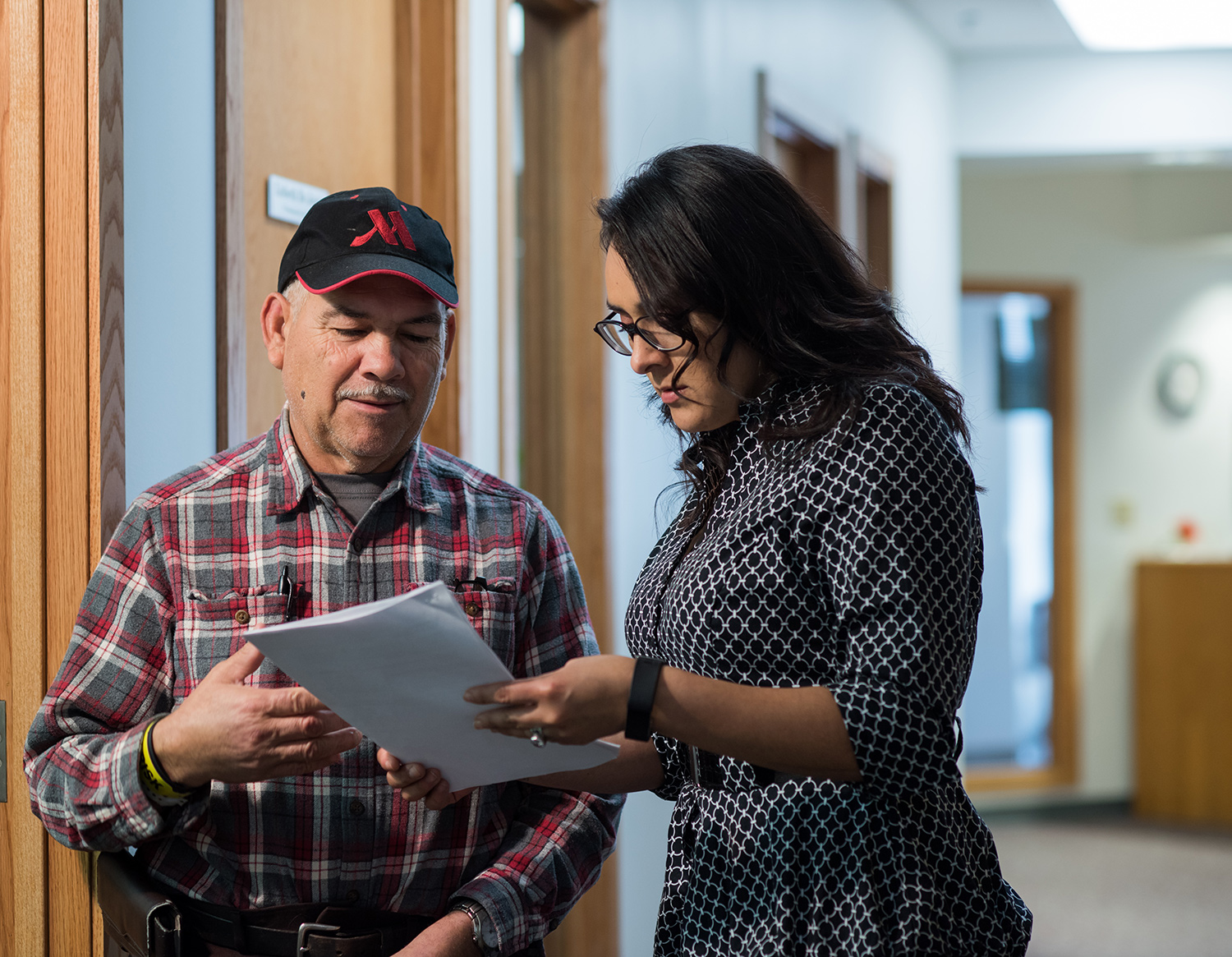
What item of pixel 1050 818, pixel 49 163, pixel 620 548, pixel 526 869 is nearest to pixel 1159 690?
pixel 1050 818

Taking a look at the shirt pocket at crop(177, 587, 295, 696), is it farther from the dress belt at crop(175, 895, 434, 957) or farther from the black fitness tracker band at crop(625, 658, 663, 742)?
the black fitness tracker band at crop(625, 658, 663, 742)

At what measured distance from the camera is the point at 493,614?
56.3 inches

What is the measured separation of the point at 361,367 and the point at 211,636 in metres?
0.35

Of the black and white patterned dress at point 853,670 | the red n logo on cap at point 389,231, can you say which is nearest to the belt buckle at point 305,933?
the black and white patterned dress at point 853,670

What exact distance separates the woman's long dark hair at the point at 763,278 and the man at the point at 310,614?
11.5 inches

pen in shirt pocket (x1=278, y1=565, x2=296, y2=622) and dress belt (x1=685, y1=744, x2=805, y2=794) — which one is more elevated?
pen in shirt pocket (x1=278, y1=565, x2=296, y2=622)

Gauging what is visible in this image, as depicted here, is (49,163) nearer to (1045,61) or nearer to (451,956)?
(451,956)

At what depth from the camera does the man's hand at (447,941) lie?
1296mm

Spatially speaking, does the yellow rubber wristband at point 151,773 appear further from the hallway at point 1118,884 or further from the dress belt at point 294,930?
the hallway at point 1118,884

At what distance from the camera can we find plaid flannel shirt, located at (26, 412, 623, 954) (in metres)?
1.31

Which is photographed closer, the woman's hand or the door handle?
the woman's hand

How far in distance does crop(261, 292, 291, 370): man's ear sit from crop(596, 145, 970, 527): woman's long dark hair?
0.43 metres

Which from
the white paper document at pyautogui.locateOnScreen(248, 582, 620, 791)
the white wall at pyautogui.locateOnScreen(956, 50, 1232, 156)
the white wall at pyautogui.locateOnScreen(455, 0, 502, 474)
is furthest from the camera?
the white wall at pyautogui.locateOnScreen(956, 50, 1232, 156)

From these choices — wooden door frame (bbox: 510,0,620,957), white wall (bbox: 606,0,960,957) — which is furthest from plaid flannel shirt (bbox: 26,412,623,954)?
wooden door frame (bbox: 510,0,620,957)
